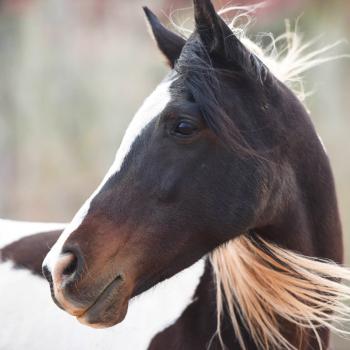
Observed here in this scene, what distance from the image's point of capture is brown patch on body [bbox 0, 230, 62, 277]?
9.28 ft

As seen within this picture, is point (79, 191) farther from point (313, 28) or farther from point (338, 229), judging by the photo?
point (338, 229)

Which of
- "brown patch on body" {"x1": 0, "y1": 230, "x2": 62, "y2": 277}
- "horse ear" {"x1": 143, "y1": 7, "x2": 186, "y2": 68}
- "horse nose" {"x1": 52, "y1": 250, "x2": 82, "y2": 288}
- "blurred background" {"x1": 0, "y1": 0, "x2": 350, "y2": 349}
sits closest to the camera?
"horse nose" {"x1": 52, "y1": 250, "x2": 82, "y2": 288}

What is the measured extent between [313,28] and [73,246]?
742cm

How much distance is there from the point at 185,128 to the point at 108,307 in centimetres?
54

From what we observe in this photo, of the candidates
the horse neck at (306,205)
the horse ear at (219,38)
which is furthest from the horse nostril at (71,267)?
the horse ear at (219,38)

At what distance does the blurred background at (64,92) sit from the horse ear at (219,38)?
7.61m

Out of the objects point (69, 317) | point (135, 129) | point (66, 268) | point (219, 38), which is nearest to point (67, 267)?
point (66, 268)

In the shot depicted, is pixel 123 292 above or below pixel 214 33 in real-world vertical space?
below

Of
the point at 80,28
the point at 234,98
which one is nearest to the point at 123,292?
the point at 234,98

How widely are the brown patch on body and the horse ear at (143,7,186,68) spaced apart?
2.66 feet

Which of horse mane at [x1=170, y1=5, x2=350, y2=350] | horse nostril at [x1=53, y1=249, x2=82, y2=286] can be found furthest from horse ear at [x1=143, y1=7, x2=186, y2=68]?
horse nostril at [x1=53, y1=249, x2=82, y2=286]

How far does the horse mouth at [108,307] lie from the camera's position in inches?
81.9

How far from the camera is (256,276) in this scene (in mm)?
2418

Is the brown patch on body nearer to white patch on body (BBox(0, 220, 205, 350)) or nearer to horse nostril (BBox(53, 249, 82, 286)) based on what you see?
white patch on body (BBox(0, 220, 205, 350))
